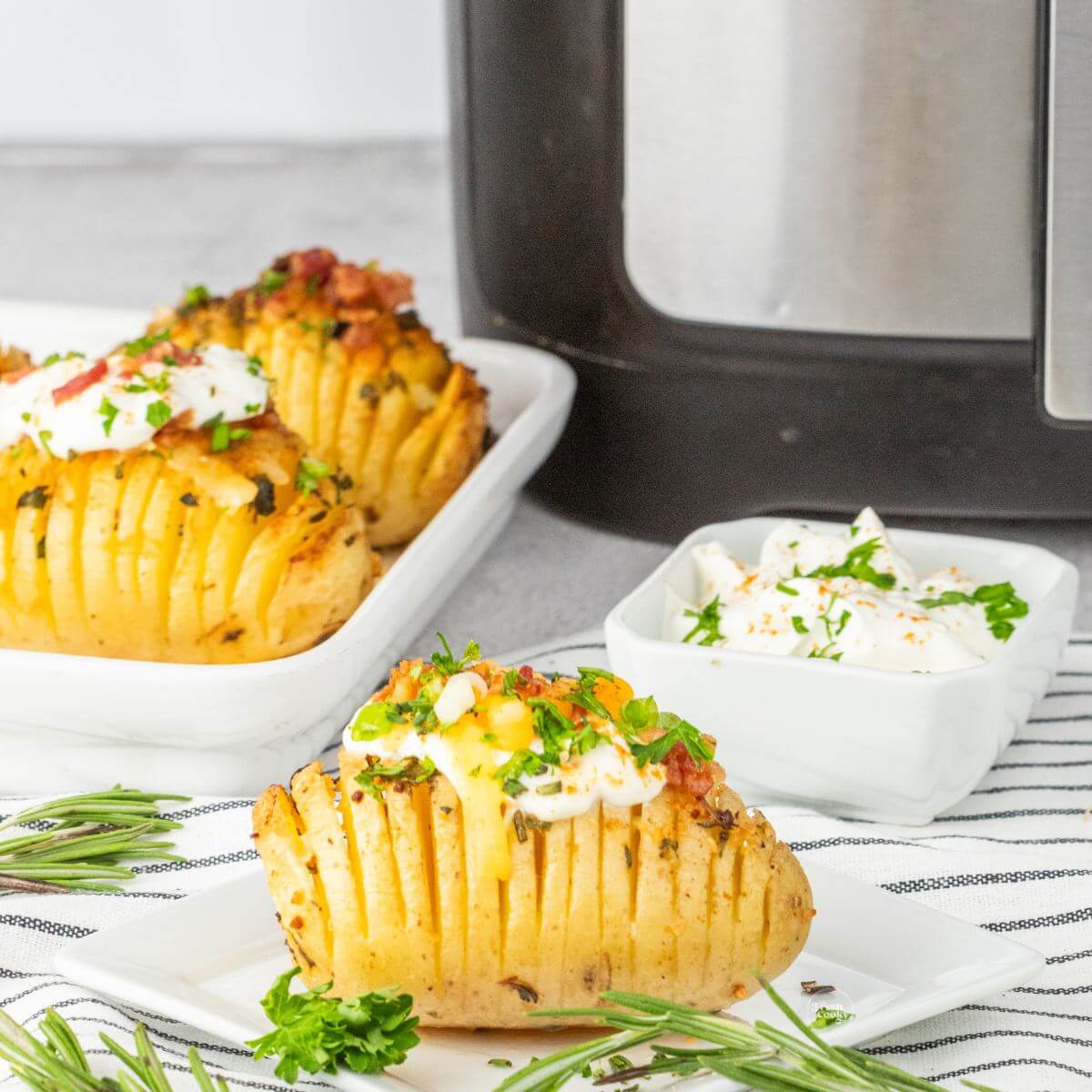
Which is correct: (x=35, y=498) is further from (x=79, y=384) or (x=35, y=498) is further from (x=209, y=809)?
(x=209, y=809)

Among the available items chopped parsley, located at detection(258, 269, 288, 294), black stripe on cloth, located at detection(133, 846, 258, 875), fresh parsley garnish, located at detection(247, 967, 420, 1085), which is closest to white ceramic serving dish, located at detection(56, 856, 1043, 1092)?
fresh parsley garnish, located at detection(247, 967, 420, 1085)

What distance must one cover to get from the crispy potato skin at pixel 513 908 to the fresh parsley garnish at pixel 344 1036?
0.04 m

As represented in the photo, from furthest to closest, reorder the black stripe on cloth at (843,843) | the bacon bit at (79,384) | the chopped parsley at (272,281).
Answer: the chopped parsley at (272,281) → the bacon bit at (79,384) → the black stripe on cloth at (843,843)

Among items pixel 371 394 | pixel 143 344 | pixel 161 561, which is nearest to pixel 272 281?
pixel 371 394

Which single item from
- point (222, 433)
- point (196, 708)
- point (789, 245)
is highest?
point (789, 245)

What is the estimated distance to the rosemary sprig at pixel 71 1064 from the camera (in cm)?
85

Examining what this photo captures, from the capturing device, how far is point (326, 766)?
51.9 inches

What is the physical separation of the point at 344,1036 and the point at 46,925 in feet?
1.01

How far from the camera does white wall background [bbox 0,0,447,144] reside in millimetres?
3703

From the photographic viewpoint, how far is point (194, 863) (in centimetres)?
115

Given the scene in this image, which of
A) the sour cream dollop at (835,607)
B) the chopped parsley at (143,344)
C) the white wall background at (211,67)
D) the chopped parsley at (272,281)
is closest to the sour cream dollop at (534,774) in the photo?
the sour cream dollop at (835,607)

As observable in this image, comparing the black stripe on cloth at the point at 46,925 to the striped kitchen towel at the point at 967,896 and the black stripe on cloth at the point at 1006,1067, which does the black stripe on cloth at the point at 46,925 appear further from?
the black stripe on cloth at the point at 1006,1067

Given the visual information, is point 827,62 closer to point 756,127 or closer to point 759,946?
point 756,127

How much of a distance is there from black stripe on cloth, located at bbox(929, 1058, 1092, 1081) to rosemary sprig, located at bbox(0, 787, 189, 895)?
519 millimetres
